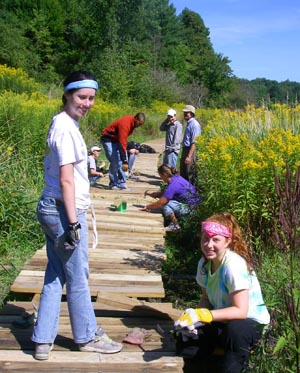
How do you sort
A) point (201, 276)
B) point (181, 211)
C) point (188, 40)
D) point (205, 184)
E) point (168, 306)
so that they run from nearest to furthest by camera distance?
point (201, 276) < point (168, 306) < point (205, 184) < point (181, 211) < point (188, 40)

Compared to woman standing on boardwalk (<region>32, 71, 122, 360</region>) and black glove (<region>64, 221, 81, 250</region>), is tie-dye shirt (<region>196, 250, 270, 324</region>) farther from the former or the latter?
black glove (<region>64, 221, 81, 250</region>)

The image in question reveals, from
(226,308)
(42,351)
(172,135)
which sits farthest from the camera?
(172,135)

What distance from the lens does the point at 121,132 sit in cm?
937

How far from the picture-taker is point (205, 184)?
20.4 ft

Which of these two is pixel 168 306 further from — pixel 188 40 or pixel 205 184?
pixel 188 40

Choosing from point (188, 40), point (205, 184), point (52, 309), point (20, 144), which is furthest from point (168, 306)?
point (188, 40)

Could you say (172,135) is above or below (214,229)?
above

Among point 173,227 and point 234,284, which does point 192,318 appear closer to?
point 234,284

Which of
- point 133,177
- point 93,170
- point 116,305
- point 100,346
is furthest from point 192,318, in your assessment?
point 133,177

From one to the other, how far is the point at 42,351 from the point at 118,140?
637 cm

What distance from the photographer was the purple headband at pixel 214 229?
3.35 meters

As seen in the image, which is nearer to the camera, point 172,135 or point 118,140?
point 118,140

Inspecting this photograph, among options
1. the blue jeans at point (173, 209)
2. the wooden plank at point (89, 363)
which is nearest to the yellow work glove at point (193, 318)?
the wooden plank at point (89, 363)

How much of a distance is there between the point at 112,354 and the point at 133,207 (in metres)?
4.94
